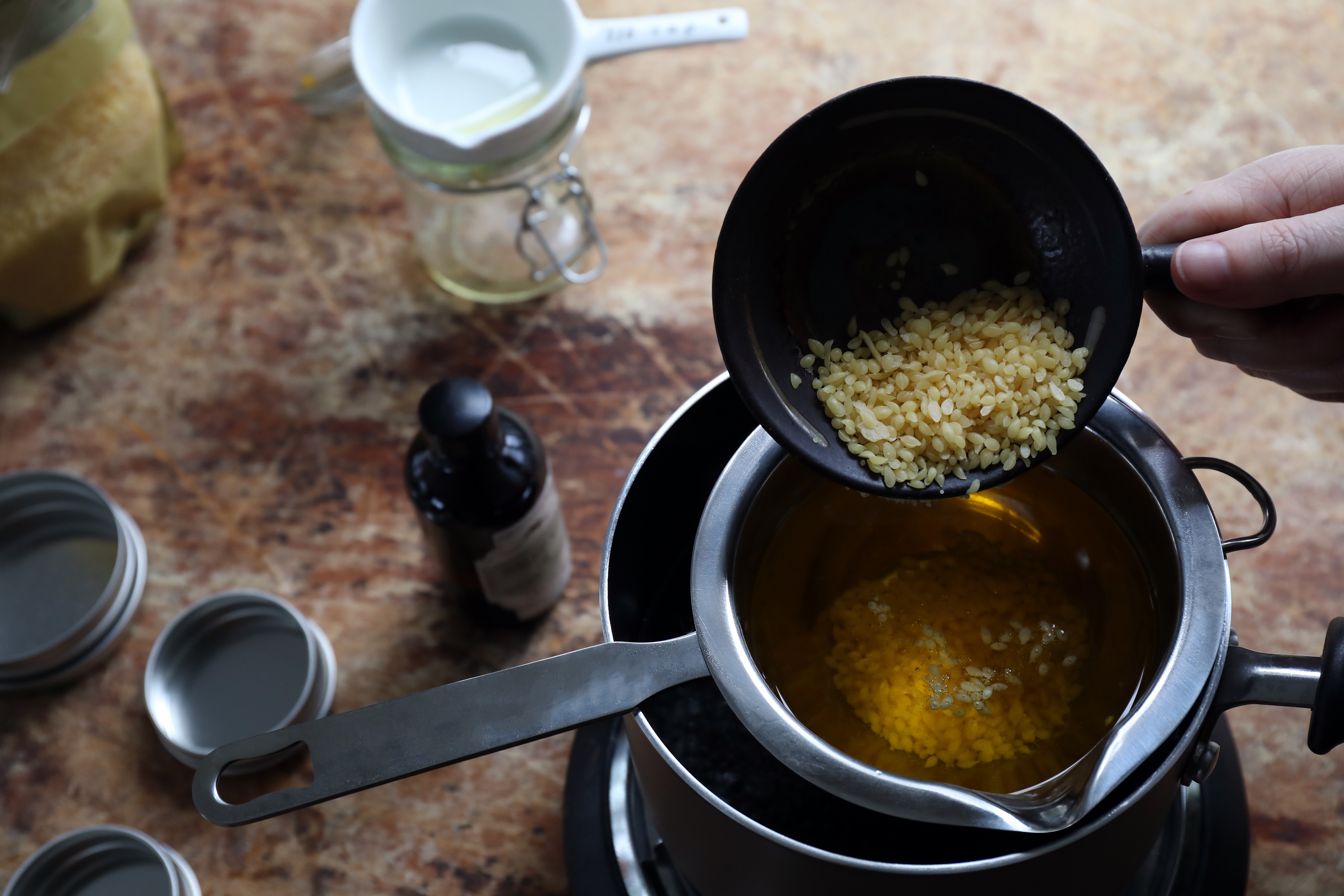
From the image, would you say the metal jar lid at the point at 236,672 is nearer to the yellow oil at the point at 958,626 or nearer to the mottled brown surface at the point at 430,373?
the mottled brown surface at the point at 430,373

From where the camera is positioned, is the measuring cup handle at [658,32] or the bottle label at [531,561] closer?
the bottle label at [531,561]

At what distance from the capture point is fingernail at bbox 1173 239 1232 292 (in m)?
0.72

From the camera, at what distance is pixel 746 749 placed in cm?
→ 88

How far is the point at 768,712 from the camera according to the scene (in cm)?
68

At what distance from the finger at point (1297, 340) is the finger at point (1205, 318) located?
14 millimetres

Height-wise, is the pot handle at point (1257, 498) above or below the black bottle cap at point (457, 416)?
above

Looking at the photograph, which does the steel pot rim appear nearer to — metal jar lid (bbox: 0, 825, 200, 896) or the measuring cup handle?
metal jar lid (bbox: 0, 825, 200, 896)

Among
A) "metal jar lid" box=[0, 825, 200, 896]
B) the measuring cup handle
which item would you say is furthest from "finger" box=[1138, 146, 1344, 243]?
"metal jar lid" box=[0, 825, 200, 896]

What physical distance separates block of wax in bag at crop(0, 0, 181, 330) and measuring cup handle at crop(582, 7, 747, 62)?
49 centimetres

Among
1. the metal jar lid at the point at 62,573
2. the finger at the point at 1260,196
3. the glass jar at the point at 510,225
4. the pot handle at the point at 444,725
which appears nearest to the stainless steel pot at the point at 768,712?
the pot handle at the point at 444,725

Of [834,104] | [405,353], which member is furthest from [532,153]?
[834,104]

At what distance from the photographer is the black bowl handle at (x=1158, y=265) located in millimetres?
744

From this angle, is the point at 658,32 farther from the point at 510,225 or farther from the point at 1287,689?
the point at 1287,689

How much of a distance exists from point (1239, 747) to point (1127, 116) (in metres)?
0.73
